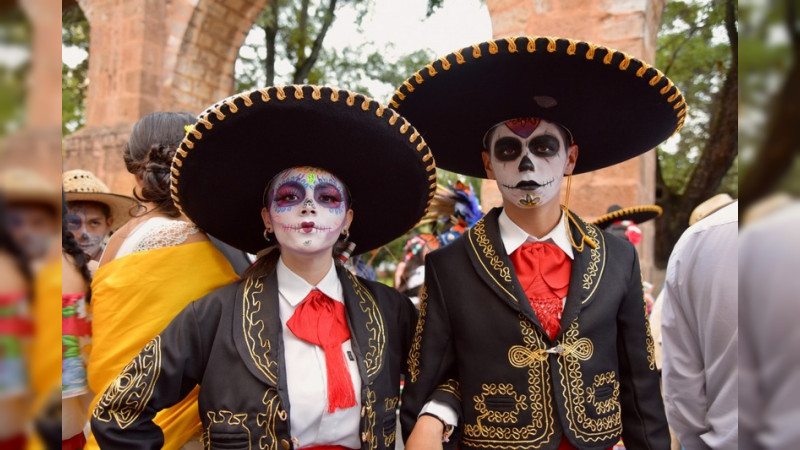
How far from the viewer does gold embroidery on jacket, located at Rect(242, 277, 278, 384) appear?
6.32ft

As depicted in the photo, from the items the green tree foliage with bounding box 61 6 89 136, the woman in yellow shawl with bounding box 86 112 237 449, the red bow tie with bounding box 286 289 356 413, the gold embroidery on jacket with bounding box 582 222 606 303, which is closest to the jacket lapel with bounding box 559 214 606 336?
the gold embroidery on jacket with bounding box 582 222 606 303

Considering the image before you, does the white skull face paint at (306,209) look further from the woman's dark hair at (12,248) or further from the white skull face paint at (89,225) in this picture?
the white skull face paint at (89,225)

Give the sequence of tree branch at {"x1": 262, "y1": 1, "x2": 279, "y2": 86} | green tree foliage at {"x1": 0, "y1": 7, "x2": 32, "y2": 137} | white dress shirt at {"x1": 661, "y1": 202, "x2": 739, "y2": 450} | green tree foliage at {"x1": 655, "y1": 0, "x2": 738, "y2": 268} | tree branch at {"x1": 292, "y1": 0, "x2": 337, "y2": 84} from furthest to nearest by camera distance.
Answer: tree branch at {"x1": 292, "y1": 0, "x2": 337, "y2": 84} < tree branch at {"x1": 262, "y1": 1, "x2": 279, "y2": 86} < green tree foliage at {"x1": 655, "y1": 0, "x2": 738, "y2": 268} < white dress shirt at {"x1": 661, "y1": 202, "x2": 739, "y2": 450} < green tree foliage at {"x1": 0, "y1": 7, "x2": 32, "y2": 137}

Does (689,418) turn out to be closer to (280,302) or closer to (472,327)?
(472,327)

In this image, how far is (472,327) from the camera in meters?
2.08

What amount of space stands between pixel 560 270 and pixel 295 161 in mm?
1006

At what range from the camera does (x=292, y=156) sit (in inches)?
86.0

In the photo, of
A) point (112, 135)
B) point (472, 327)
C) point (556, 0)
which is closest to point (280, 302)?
point (472, 327)

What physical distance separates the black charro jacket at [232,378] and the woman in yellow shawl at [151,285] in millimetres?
257

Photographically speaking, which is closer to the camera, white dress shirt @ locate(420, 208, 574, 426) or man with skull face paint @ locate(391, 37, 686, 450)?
man with skull face paint @ locate(391, 37, 686, 450)

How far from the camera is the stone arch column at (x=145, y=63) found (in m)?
7.72

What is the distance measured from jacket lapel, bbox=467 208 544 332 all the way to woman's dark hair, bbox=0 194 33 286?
1798mm

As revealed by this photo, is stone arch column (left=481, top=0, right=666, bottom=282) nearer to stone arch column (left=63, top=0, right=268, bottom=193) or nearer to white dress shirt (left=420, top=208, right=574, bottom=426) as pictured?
white dress shirt (left=420, top=208, right=574, bottom=426)

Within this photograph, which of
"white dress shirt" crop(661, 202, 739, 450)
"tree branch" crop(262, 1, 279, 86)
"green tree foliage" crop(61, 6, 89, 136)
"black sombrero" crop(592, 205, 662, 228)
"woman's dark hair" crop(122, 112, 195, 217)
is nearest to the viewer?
"white dress shirt" crop(661, 202, 739, 450)
